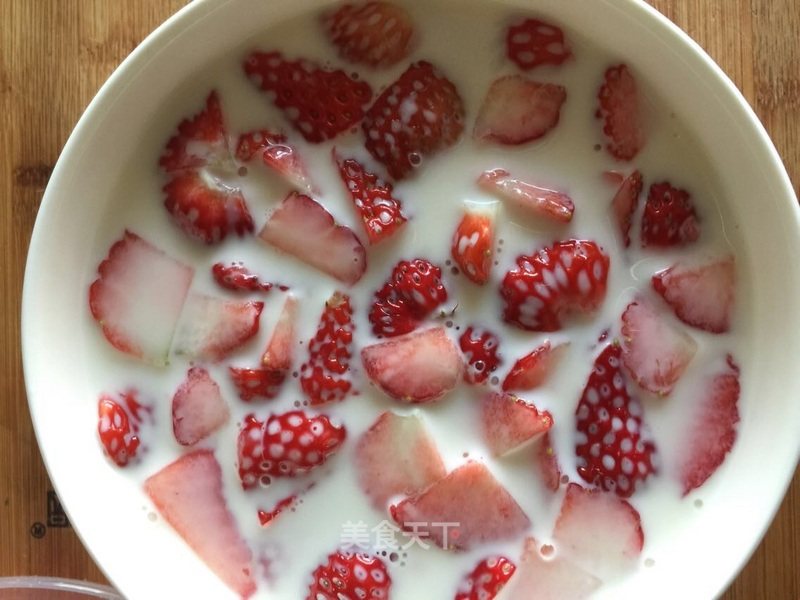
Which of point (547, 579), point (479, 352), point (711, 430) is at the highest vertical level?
point (479, 352)

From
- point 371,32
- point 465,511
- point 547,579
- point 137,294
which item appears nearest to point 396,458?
point 465,511

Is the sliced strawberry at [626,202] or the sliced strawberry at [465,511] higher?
the sliced strawberry at [626,202]

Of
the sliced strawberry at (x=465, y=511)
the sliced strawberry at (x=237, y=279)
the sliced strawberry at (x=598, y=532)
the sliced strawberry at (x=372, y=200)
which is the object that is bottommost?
the sliced strawberry at (x=598, y=532)

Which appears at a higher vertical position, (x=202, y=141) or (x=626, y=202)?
(x=202, y=141)

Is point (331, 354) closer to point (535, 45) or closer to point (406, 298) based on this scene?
point (406, 298)

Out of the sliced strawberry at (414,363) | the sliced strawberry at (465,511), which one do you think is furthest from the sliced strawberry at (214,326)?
the sliced strawberry at (465,511)

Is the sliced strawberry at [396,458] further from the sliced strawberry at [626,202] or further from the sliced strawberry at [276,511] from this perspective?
the sliced strawberry at [626,202]
